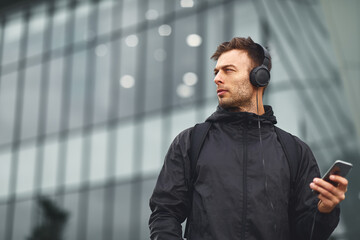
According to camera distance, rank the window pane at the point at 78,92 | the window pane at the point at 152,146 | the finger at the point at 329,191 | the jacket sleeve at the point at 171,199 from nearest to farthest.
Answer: the finger at the point at 329,191, the jacket sleeve at the point at 171,199, the window pane at the point at 152,146, the window pane at the point at 78,92

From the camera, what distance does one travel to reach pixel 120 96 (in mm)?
20844

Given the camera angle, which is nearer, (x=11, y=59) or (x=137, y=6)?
(x=137, y=6)

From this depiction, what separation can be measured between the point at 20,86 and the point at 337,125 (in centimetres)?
1409

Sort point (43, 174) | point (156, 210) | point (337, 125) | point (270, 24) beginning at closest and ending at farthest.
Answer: point (156, 210)
point (337, 125)
point (270, 24)
point (43, 174)

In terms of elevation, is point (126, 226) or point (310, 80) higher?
point (310, 80)

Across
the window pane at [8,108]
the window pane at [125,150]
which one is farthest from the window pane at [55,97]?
the window pane at [125,150]

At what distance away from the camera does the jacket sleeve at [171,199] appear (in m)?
3.44

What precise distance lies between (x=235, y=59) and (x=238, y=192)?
0.80m

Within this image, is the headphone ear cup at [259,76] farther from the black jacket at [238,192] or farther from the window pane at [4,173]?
the window pane at [4,173]

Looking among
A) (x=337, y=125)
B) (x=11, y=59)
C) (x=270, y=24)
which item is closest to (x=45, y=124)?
(x=11, y=59)

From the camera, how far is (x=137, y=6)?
21.5 metres

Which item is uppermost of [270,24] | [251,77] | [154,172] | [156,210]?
[270,24]

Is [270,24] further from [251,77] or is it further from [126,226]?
[251,77]

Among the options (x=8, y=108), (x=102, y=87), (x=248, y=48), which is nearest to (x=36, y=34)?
(x=8, y=108)
